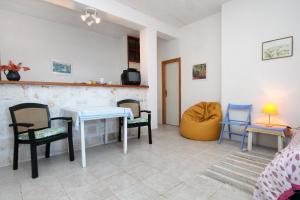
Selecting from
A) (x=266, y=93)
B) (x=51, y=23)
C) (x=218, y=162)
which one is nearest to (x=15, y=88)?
(x=51, y=23)

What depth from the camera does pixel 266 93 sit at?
117 inches

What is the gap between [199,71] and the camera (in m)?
4.29

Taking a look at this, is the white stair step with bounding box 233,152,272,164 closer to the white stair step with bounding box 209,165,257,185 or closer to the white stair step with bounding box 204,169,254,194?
the white stair step with bounding box 209,165,257,185

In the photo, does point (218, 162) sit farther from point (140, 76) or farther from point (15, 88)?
point (15, 88)

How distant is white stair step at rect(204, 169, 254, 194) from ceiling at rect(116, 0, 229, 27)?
3.31m

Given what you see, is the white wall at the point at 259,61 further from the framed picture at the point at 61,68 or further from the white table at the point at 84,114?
the framed picture at the point at 61,68

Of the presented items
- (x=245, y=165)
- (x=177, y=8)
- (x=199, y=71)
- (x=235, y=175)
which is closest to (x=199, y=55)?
(x=199, y=71)

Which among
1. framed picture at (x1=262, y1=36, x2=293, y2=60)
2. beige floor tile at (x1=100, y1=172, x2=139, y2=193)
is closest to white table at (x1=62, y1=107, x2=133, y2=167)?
beige floor tile at (x1=100, y1=172, x2=139, y2=193)

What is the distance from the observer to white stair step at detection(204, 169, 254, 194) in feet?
5.37

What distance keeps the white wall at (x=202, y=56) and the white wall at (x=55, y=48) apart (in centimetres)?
225

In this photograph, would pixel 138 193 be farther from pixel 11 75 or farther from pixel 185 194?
pixel 11 75

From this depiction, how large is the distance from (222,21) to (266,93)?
178 cm

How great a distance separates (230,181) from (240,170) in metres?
0.35

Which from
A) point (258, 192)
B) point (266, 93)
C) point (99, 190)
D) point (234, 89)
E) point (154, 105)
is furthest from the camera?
point (154, 105)
